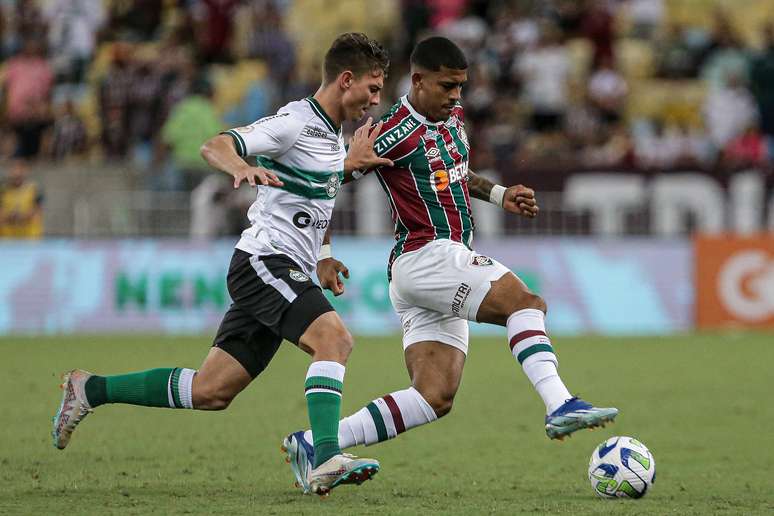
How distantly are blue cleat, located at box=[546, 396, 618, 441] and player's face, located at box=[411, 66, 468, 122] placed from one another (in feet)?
5.94

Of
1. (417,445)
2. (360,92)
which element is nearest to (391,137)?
(360,92)

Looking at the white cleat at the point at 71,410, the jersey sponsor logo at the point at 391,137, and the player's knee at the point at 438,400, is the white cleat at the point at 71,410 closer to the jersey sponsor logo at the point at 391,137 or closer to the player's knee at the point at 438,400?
the player's knee at the point at 438,400

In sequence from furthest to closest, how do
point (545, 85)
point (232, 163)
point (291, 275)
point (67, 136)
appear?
point (545, 85)
point (67, 136)
point (291, 275)
point (232, 163)

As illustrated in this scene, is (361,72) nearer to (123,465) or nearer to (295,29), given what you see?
(123,465)

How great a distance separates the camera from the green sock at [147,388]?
6.95m

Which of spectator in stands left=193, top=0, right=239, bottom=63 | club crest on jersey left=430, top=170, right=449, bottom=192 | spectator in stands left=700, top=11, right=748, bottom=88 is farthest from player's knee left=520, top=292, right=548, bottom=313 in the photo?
spectator in stands left=700, top=11, right=748, bottom=88

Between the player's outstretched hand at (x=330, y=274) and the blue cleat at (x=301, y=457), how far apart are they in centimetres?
83

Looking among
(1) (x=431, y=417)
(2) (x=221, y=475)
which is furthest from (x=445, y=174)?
(2) (x=221, y=475)

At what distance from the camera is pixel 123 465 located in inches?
303

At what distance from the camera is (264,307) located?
22.0 ft

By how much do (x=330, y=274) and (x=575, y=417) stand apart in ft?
5.50

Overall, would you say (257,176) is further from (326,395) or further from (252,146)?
(326,395)

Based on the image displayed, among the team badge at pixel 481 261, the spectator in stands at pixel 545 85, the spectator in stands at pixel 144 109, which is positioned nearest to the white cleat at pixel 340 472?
the team badge at pixel 481 261

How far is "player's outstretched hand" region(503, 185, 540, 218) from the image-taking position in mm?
7273
